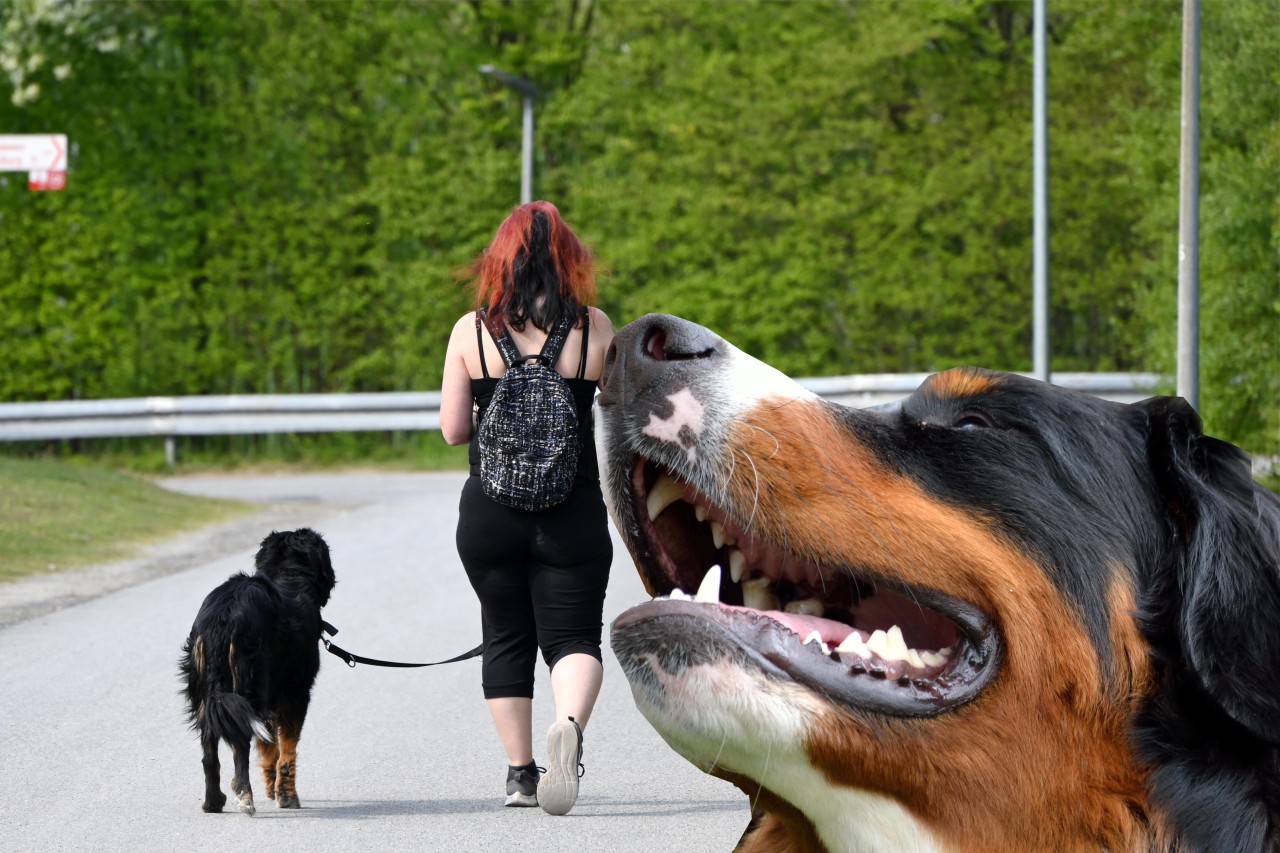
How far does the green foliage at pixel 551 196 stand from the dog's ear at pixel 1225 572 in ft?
75.0

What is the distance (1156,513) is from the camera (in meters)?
2.59

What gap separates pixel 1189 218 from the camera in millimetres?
15344

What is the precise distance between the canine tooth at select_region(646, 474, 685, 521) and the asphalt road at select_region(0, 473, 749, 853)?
2432 millimetres

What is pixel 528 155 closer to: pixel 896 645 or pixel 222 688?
pixel 222 688

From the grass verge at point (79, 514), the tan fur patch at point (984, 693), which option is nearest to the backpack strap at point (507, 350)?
the tan fur patch at point (984, 693)

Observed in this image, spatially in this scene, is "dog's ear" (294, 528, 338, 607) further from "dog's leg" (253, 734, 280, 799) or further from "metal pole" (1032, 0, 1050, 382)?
"metal pole" (1032, 0, 1050, 382)

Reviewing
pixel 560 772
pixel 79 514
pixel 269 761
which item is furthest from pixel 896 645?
pixel 79 514

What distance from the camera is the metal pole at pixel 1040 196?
19.3 metres

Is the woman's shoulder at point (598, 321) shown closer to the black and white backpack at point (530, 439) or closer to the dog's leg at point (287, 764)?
the black and white backpack at point (530, 439)

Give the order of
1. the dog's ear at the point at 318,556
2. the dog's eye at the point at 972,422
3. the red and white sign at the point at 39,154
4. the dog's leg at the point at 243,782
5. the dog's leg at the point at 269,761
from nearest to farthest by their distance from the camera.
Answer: the dog's eye at the point at 972,422, the dog's leg at the point at 243,782, the dog's leg at the point at 269,761, the dog's ear at the point at 318,556, the red and white sign at the point at 39,154

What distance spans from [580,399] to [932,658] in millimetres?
3010

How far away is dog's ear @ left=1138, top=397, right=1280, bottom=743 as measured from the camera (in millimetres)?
2340

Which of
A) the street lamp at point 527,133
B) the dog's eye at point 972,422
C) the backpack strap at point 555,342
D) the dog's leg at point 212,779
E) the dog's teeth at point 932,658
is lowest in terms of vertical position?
the dog's leg at point 212,779

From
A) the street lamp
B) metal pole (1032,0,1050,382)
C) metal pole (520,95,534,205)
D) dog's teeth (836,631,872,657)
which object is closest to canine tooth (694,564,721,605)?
dog's teeth (836,631,872,657)
